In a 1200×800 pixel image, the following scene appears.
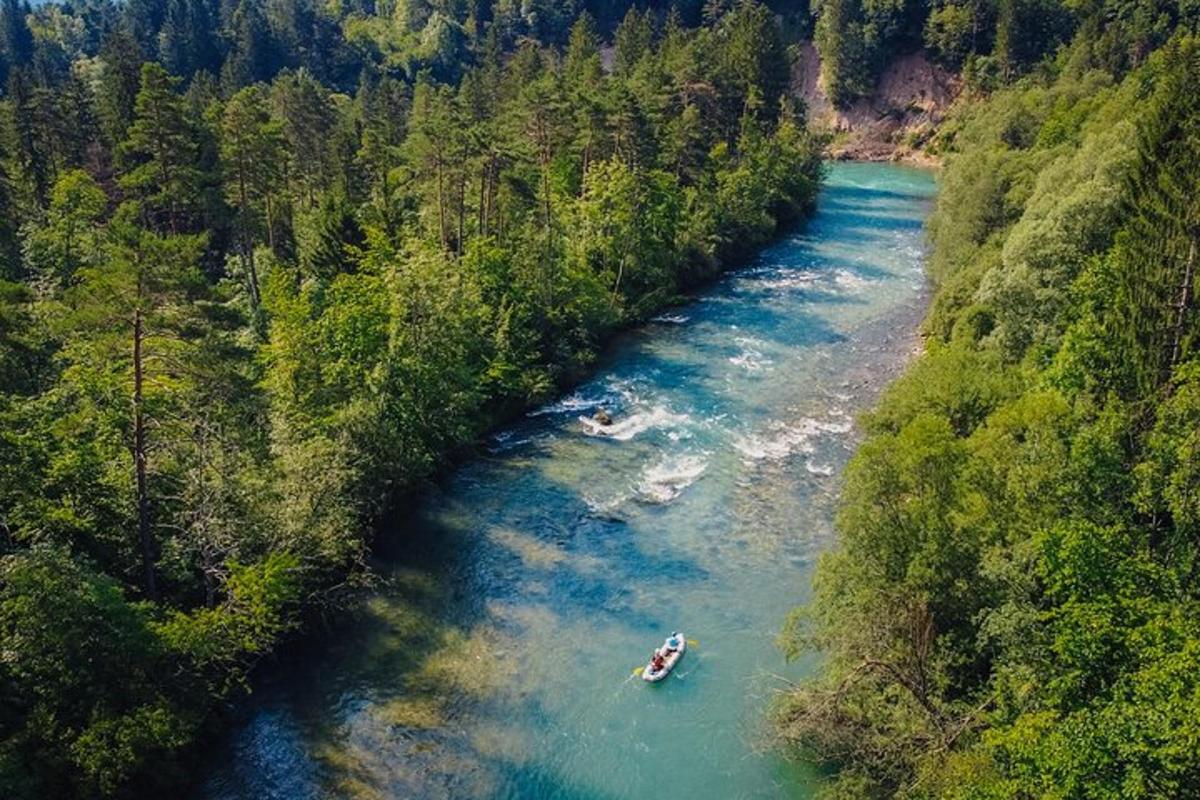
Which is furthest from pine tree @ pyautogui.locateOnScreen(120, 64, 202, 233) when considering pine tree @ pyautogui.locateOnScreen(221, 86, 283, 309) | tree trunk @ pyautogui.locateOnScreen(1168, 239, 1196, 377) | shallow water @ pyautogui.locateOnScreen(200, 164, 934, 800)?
tree trunk @ pyautogui.locateOnScreen(1168, 239, 1196, 377)

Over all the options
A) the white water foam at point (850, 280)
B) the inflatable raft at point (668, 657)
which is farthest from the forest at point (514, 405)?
the white water foam at point (850, 280)

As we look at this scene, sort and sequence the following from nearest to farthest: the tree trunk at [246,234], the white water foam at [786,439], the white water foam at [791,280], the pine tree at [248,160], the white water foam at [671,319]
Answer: the white water foam at [786,439]
the pine tree at [248,160]
the tree trunk at [246,234]
the white water foam at [671,319]
the white water foam at [791,280]

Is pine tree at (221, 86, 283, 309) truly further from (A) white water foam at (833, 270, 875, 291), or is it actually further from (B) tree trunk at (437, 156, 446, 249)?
(A) white water foam at (833, 270, 875, 291)

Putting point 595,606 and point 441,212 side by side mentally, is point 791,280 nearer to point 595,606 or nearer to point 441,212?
point 441,212

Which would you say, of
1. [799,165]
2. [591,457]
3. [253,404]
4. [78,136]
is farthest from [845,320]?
[78,136]

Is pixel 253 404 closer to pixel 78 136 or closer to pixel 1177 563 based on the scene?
pixel 1177 563

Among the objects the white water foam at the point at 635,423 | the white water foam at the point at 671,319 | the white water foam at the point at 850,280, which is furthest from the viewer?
the white water foam at the point at 850,280

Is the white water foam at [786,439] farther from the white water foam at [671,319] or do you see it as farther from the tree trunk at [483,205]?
the tree trunk at [483,205]
